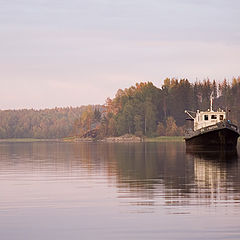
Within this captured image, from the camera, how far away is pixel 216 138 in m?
75.6

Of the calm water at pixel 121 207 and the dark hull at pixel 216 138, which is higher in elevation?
the dark hull at pixel 216 138

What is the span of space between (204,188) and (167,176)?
8321 mm

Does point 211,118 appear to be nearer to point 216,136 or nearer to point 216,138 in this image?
point 216,138

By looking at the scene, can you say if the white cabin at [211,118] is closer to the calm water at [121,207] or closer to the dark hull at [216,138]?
the dark hull at [216,138]

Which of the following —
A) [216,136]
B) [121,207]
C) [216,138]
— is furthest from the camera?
[216,138]

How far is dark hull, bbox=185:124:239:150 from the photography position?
7431 cm

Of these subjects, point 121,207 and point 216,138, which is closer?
point 121,207

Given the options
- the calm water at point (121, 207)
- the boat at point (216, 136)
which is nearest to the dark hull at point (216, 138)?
the boat at point (216, 136)

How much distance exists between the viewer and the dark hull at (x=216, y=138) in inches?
2926

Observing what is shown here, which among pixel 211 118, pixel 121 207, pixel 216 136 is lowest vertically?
pixel 121 207

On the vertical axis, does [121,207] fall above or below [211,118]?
below

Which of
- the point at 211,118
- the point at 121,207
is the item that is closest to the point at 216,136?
the point at 211,118

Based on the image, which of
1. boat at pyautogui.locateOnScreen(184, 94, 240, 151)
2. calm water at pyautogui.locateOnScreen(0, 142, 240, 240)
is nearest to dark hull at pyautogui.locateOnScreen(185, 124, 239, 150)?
boat at pyautogui.locateOnScreen(184, 94, 240, 151)

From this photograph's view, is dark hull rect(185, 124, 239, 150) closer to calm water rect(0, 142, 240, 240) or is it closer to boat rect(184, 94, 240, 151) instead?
boat rect(184, 94, 240, 151)
